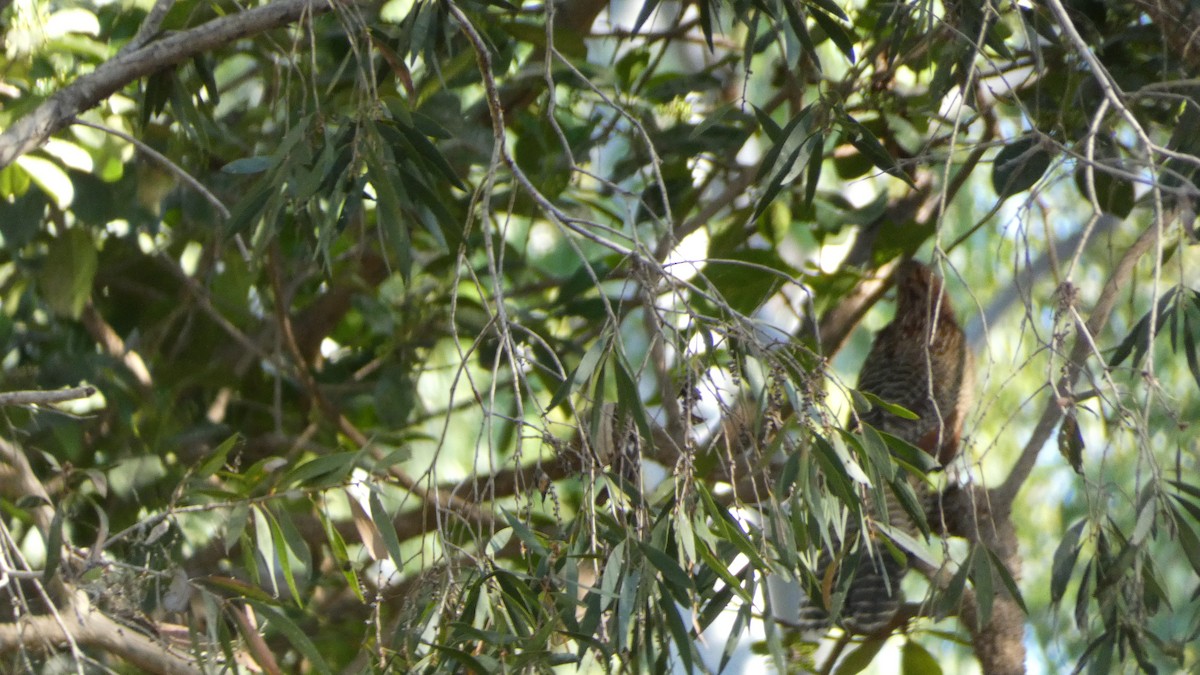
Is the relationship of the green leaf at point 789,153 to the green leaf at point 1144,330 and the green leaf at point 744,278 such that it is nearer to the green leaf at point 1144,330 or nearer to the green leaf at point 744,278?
the green leaf at point 1144,330

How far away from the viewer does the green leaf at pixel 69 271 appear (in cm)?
261

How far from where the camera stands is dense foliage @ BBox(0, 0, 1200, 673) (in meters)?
1.37

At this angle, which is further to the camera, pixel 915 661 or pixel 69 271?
pixel 69 271

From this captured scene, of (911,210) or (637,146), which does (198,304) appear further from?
(911,210)

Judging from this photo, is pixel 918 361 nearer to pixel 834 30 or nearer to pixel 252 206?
pixel 834 30

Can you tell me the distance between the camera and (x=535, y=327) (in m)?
2.79

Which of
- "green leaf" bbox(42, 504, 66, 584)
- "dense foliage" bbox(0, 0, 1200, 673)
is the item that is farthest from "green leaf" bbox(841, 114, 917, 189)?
"green leaf" bbox(42, 504, 66, 584)

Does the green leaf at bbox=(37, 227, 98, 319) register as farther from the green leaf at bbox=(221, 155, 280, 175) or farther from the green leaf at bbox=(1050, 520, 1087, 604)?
the green leaf at bbox=(1050, 520, 1087, 604)

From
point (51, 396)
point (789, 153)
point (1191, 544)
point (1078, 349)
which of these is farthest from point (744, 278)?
point (51, 396)

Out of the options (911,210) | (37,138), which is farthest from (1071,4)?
(37,138)

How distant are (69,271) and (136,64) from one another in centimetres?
107

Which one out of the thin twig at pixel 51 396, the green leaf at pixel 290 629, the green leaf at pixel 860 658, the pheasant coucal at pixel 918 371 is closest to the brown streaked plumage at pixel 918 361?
the pheasant coucal at pixel 918 371

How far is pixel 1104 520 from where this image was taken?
1.70 m

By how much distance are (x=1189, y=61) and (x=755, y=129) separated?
785 millimetres
